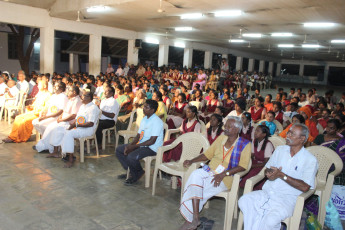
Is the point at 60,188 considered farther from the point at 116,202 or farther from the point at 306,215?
the point at 306,215

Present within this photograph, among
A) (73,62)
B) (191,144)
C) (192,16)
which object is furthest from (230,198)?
(73,62)

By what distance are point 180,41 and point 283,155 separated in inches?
610

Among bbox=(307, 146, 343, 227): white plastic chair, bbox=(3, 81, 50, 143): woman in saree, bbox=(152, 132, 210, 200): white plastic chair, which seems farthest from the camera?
bbox=(3, 81, 50, 143): woman in saree

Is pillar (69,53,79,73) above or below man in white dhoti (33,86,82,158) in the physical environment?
above

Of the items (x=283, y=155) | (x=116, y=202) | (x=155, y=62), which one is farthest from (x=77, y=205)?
(x=155, y=62)

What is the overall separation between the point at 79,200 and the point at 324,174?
2884 mm

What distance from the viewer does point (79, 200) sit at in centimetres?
333

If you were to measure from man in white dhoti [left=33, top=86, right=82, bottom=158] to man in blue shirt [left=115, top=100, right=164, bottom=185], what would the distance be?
1.37m

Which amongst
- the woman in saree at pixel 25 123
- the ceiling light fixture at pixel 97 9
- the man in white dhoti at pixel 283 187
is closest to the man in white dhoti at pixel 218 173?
the man in white dhoti at pixel 283 187

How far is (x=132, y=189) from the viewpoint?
3762 mm

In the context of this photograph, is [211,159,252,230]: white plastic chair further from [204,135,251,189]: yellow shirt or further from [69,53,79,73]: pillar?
[69,53,79,73]: pillar

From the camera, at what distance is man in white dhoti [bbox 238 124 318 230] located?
2.47 m

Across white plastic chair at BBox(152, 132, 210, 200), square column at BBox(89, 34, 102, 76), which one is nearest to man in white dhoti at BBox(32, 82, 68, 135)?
white plastic chair at BBox(152, 132, 210, 200)

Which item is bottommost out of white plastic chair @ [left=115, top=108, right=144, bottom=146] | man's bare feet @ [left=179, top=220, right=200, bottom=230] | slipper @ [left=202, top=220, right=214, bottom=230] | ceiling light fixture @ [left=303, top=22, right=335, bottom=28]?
slipper @ [left=202, top=220, right=214, bottom=230]
